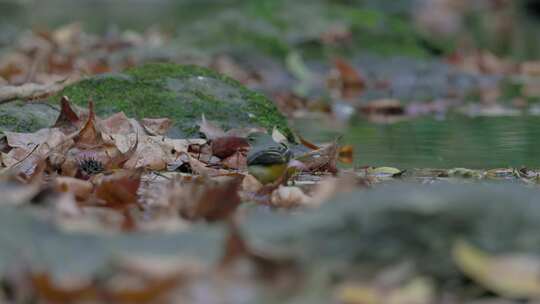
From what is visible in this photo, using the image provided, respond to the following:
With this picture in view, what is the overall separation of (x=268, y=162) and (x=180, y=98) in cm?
139

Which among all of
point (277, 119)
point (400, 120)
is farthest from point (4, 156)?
point (400, 120)

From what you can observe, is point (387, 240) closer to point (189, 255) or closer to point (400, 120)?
point (189, 255)

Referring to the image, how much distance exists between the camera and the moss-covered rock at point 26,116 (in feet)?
11.7

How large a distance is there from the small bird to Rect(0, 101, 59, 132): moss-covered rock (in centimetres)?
96

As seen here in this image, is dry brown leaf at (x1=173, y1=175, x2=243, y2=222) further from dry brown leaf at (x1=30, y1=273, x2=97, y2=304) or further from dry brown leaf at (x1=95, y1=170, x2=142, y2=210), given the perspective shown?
dry brown leaf at (x1=30, y1=273, x2=97, y2=304)

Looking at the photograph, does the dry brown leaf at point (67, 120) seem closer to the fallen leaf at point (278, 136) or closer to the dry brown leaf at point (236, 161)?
the dry brown leaf at point (236, 161)

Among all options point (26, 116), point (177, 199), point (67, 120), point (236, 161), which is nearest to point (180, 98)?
point (26, 116)

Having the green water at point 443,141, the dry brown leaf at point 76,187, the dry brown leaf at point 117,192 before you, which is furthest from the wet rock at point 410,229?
the green water at point 443,141

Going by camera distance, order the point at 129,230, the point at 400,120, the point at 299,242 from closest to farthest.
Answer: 1. the point at 299,242
2. the point at 129,230
3. the point at 400,120

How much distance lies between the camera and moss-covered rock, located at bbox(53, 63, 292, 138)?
4.04 metres

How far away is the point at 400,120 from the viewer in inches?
242

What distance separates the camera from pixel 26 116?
363 centimetres

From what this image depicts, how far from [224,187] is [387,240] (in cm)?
48

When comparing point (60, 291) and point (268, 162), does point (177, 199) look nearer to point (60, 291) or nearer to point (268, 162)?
point (60, 291)
